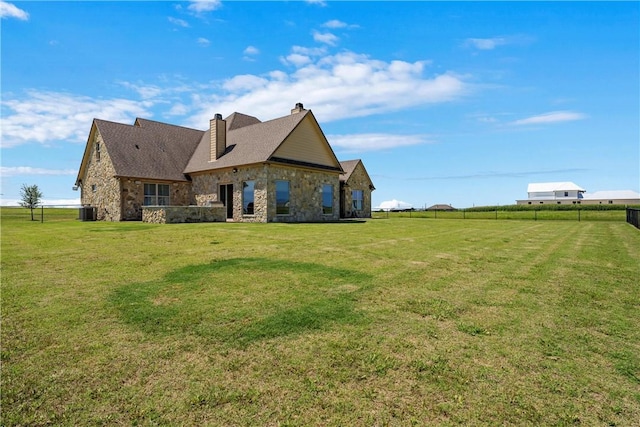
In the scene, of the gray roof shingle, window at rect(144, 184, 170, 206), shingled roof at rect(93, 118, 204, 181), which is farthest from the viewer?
window at rect(144, 184, 170, 206)

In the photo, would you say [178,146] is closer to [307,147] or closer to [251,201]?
[251,201]

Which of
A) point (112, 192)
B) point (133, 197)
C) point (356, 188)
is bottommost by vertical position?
point (133, 197)

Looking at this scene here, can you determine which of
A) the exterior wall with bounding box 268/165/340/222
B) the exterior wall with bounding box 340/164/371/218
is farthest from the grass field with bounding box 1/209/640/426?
the exterior wall with bounding box 340/164/371/218

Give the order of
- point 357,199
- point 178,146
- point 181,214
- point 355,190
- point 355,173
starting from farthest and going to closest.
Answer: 1. point 357,199
2. point 355,190
3. point 355,173
4. point 178,146
5. point 181,214

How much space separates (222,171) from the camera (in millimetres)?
21875

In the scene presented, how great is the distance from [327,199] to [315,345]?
68.0 ft

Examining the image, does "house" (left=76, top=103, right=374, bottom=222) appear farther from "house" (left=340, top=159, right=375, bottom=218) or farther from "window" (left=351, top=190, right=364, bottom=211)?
"window" (left=351, top=190, right=364, bottom=211)

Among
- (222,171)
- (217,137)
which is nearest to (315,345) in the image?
(222,171)

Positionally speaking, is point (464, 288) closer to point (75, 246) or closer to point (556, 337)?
point (556, 337)

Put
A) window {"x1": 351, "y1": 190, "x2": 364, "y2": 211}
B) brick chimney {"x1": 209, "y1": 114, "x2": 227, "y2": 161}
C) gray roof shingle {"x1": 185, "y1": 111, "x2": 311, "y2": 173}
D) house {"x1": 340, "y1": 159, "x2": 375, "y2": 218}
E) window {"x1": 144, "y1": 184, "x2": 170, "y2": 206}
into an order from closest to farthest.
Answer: gray roof shingle {"x1": 185, "y1": 111, "x2": 311, "y2": 173}
window {"x1": 144, "y1": 184, "x2": 170, "y2": 206}
brick chimney {"x1": 209, "y1": 114, "x2": 227, "y2": 161}
house {"x1": 340, "y1": 159, "x2": 375, "y2": 218}
window {"x1": 351, "y1": 190, "x2": 364, "y2": 211}

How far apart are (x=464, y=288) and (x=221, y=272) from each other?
415 cm

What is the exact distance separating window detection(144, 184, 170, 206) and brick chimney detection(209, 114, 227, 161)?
3887mm

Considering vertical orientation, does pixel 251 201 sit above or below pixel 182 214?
above

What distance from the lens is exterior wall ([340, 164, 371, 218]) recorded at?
1242 inches
